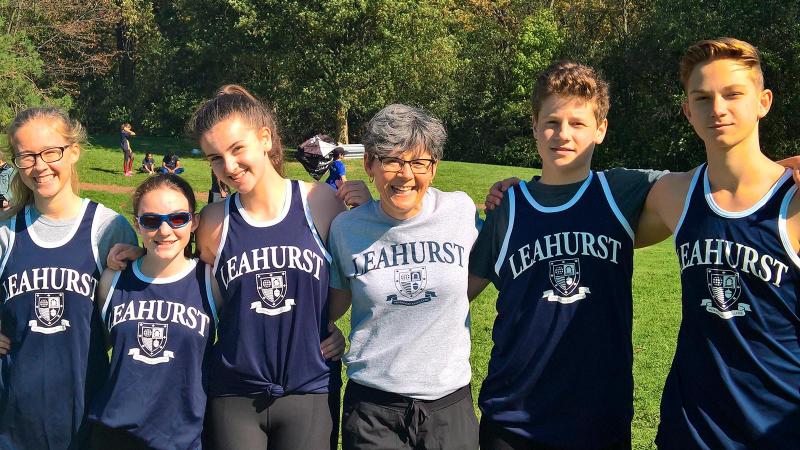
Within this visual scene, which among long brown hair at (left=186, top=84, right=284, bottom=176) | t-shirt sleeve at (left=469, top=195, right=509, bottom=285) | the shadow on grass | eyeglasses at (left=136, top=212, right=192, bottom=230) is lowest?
t-shirt sleeve at (left=469, top=195, right=509, bottom=285)

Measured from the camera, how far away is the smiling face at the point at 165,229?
3.13 metres

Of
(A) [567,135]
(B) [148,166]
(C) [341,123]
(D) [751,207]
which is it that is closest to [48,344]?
(A) [567,135]

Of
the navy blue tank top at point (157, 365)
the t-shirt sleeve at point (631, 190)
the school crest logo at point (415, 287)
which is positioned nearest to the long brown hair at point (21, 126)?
the navy blue tank top at point (157, 365)

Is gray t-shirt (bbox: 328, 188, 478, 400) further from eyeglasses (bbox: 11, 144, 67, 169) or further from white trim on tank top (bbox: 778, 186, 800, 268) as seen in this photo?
eyeglasses (bbox: 11, 144, 67, 169)

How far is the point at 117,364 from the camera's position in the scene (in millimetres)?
3068

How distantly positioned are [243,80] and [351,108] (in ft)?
18.4

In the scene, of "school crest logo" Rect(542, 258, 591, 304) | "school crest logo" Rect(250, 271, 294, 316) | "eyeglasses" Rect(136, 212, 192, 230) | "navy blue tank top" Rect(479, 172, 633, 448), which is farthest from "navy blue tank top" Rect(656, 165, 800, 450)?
"eyeglasses" Rect(136, 212, 192, 230)

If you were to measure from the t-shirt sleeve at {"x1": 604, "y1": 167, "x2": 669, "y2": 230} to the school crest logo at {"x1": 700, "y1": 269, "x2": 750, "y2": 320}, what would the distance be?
42 cm

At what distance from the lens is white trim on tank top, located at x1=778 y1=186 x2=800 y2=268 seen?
8.40 feet

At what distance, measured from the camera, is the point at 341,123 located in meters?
29.9

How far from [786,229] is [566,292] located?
0.78m

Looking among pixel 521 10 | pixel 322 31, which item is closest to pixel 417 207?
pixel 322 31

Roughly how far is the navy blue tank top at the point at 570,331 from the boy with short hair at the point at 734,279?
22 cm

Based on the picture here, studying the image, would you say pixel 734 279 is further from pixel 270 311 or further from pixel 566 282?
pixel 270 311
